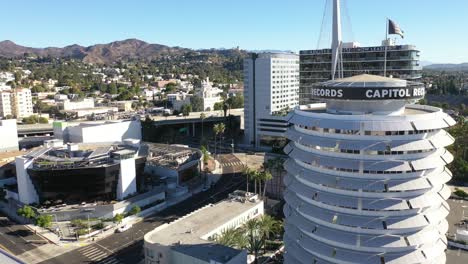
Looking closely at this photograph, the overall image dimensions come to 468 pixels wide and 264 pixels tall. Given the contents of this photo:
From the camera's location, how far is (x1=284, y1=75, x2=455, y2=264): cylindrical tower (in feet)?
164

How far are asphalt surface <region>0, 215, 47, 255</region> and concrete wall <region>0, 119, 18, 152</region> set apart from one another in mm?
76687

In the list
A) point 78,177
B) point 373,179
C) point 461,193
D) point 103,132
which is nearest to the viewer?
point 373,179

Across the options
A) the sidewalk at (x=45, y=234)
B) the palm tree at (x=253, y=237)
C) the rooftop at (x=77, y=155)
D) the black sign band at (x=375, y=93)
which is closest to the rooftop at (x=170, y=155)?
the rooftop at (x=77, y=155)

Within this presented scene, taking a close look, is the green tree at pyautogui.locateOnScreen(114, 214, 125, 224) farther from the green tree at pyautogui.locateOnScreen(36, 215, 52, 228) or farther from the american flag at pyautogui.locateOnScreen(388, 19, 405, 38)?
the american flag at pyautogui.locateOnScreen(388, 19, 405, 38)

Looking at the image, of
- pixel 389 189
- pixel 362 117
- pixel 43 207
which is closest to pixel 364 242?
pixel 389 189

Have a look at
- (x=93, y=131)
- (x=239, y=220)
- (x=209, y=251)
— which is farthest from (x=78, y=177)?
(x=209, y=251)

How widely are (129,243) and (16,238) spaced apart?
88.4ft

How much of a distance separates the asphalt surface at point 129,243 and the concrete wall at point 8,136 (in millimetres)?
97620

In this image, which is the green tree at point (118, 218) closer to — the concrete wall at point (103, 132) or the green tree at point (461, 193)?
the concrete wall at point (103, 132)

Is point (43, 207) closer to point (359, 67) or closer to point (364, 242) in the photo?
point (364, 242)

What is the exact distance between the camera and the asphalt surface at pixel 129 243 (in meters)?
79.0

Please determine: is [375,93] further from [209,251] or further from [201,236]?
[201,236]

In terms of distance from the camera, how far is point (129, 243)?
8650 cm

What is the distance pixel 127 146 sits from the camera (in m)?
120
